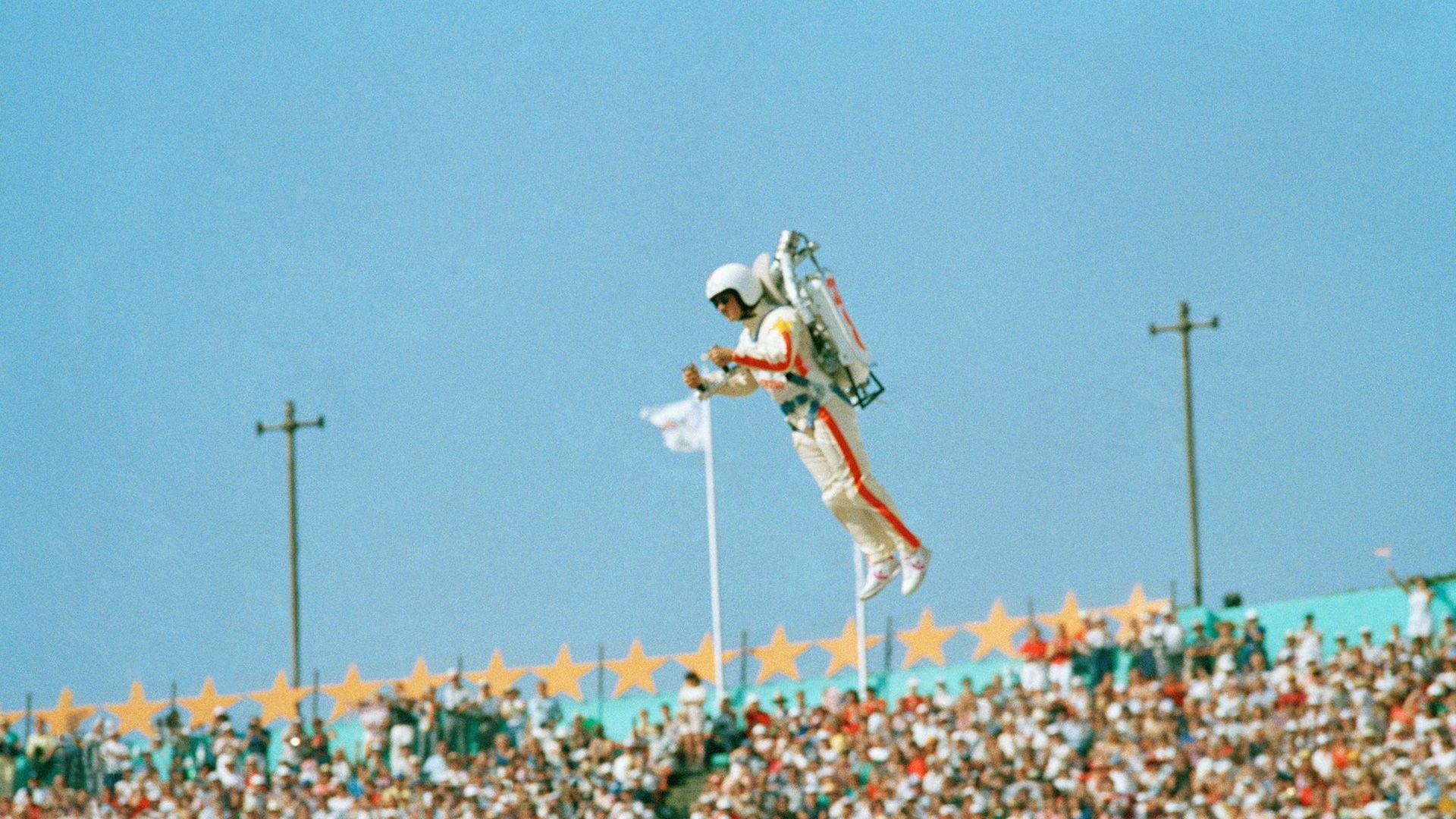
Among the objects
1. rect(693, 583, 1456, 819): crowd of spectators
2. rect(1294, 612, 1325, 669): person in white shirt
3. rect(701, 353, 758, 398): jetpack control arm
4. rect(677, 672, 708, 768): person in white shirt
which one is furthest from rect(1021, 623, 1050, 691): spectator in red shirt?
rect(701, 353, 758, 398): jetpack control arm

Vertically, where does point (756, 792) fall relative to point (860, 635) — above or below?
below

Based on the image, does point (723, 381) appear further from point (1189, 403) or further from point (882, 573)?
point (1189, 403)

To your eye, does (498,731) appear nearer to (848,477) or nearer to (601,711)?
(601,711)

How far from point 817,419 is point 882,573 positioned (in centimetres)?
128

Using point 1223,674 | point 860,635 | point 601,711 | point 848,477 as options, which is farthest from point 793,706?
point 848,477

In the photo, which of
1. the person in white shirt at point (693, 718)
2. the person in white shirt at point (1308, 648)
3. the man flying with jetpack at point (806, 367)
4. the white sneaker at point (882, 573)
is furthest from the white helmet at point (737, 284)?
the person in white shirt at point (693, 718)

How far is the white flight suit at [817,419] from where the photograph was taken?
16.2m

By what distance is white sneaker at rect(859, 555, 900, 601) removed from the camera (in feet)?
56.4

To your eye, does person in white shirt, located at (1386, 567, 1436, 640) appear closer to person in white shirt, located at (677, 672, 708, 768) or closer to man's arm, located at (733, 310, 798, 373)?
person in white shirt, located at (677, 672, 708, 768)

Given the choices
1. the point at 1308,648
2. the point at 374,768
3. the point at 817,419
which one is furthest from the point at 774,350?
the point at 374,768

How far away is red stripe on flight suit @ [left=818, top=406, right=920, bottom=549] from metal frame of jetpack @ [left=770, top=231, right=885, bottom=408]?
0.71 feet

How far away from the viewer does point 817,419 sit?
1666 cm

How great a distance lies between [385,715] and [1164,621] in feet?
37.6

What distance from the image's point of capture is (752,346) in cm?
1622
